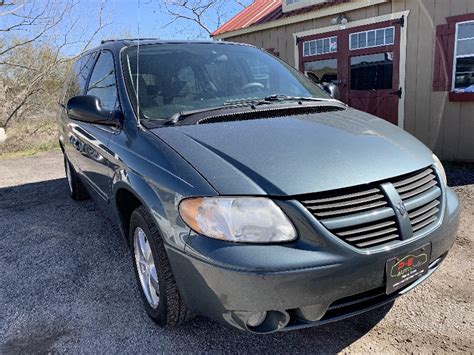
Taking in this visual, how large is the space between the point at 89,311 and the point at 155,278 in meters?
0.67

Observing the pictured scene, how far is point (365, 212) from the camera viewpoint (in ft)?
6.26

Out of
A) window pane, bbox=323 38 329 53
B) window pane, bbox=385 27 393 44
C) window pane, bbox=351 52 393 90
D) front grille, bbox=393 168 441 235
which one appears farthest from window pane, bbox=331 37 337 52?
front grille, bbox=393 168 441 235

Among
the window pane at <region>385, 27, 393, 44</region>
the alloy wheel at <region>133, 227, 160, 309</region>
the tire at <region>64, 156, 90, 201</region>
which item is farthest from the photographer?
the window pane at <region>385, 27, 393, 44</region>

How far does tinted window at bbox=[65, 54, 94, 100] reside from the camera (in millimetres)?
3991

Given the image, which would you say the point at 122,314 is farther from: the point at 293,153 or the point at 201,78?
the point at 201,78

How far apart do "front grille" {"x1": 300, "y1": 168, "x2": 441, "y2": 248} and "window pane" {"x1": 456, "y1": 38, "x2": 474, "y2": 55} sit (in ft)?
18.2

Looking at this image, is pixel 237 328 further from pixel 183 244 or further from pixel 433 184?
pixel 433 184

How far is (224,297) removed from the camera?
1.83m

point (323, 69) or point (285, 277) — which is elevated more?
point (323, 69)

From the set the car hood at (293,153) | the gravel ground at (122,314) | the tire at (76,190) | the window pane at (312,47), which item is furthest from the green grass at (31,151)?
the car hood at (293,153)

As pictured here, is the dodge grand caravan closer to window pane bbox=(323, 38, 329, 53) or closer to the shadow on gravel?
the shadow on gravel

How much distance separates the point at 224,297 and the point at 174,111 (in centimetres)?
134

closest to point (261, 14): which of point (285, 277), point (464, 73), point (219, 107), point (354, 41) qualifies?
point (354, 41)

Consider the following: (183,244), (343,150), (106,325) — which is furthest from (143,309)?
(343,150)
